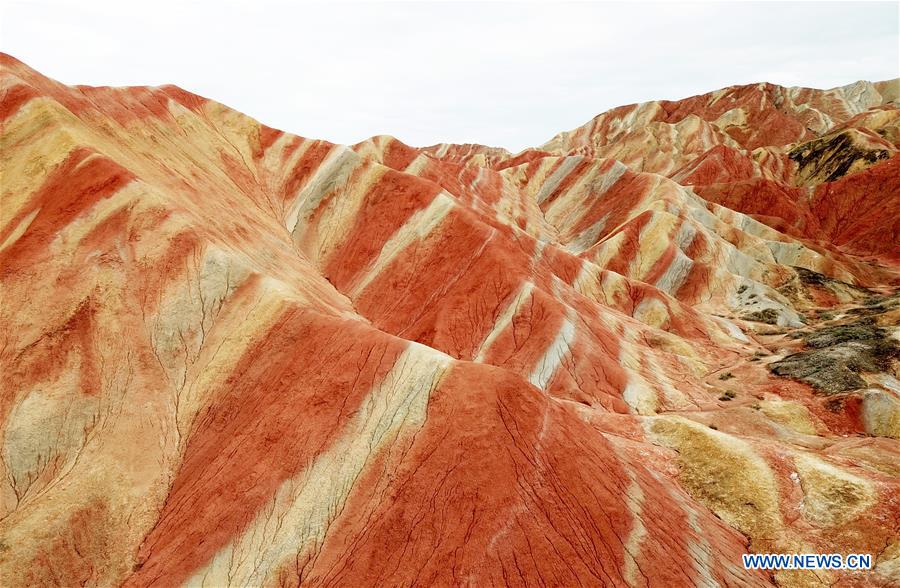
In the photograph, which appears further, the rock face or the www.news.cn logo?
the www.news.cn logo

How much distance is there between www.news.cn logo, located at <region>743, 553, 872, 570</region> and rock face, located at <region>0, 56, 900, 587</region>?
37cm

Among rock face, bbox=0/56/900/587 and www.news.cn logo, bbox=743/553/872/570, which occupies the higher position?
rock face, bbox=0/56/900/587

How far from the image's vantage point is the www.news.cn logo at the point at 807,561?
23.0m

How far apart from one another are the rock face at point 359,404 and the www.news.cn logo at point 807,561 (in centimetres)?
37

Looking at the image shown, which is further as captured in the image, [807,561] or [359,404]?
[359,404]

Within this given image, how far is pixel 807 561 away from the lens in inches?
933

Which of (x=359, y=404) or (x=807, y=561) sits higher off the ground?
(x=359, y=404)

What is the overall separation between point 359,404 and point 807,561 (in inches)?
959

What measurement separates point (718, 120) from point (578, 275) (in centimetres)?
15524

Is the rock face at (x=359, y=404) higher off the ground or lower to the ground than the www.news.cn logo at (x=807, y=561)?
higher

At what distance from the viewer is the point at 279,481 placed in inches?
936

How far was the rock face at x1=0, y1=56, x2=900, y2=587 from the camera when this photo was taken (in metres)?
21.8

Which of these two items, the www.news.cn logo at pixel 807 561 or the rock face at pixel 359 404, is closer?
the rock face at pixel 359 404

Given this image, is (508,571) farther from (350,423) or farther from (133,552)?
(133,552)
